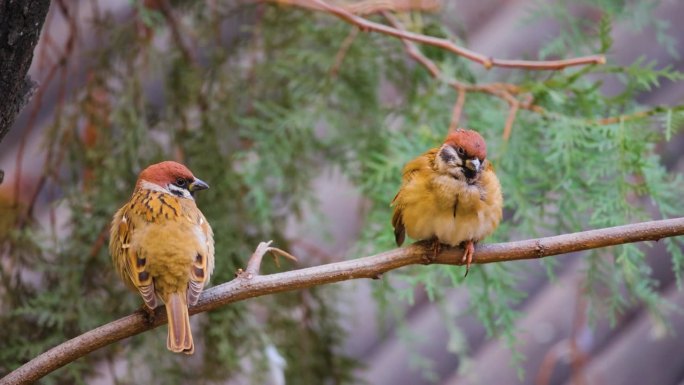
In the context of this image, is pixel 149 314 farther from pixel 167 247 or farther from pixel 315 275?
pixel 315 275

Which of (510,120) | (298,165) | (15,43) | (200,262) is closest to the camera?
(15,43)

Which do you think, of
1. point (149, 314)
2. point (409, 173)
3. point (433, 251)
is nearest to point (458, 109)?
point (409, 173)

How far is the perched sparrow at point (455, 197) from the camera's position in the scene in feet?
8.17

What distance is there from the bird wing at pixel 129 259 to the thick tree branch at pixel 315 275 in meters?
0.17

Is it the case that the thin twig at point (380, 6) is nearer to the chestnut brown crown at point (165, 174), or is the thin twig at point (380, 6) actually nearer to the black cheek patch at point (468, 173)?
the chestnut brown crown at point (165, 174)

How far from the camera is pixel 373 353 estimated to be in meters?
4.90

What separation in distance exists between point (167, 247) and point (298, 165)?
57.4 inches

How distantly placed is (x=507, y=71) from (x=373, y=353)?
170 centimetres

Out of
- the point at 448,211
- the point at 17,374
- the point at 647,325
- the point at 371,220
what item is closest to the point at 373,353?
the point at 647,325

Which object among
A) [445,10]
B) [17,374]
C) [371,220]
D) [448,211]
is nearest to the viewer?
[17,374]

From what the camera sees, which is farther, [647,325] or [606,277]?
[647,325]

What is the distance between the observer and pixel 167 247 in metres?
2.52

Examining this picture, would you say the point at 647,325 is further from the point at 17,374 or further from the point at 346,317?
the point at 17,374

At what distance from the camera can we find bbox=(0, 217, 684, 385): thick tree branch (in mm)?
2104
